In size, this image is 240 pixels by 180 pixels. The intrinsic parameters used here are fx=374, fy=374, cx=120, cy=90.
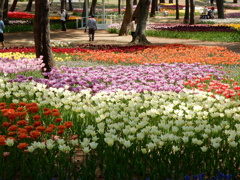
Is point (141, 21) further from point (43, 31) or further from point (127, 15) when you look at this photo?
point (43, 31)

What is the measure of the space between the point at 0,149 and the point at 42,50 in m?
6.32

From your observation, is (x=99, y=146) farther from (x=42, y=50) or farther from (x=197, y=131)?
(x=42, y=50)

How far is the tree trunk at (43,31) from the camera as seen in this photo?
10.3 metres

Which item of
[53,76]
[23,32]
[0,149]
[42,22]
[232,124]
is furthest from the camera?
[23,32]

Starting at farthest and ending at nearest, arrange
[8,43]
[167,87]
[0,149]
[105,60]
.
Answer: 1. [8,43]
2. [105,60]
3. [167,87]
4. [0,149]

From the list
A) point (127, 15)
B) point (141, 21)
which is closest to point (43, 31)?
point (141, 21)

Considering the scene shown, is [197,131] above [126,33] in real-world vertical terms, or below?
below

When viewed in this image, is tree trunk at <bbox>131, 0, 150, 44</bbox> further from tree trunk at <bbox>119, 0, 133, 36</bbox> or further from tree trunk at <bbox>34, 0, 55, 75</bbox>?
tree trunk at <bbox>34, 0, 55, 75</bbox>

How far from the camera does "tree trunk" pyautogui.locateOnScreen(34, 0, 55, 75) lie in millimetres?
10289

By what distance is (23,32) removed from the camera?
29.8 meters

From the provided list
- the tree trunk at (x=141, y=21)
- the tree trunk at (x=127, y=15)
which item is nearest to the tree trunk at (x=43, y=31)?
the tree trunk at (x=141, y=21)

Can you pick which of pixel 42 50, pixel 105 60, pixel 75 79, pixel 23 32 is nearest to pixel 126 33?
pixel 23 32

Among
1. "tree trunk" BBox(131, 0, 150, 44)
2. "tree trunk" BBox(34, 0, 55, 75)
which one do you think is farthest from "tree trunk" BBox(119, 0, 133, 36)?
"tree trunk" BBox(34, 0, 55, 75)

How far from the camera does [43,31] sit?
10383mm
